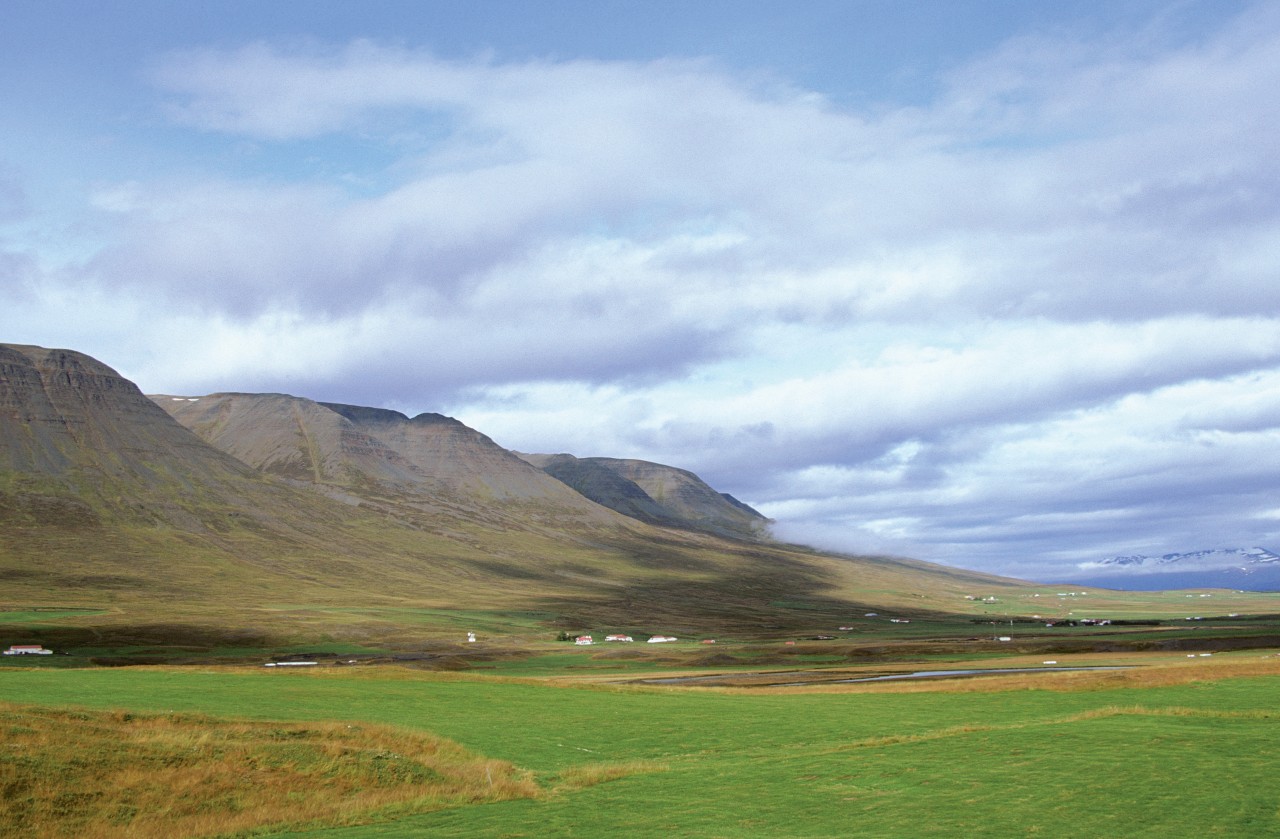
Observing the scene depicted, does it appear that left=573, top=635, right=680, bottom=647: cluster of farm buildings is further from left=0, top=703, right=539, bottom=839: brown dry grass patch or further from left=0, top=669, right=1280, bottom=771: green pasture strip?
left=0, top=703, right=539, bottom=839: brown dry grass patch

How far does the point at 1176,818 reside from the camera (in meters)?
23.2

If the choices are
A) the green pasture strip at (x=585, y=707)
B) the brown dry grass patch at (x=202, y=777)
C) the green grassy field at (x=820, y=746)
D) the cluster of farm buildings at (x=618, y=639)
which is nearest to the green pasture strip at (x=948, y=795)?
the green grassy field at (x=820, y=746)

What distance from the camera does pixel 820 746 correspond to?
4166 cm

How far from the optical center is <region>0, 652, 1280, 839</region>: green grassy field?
2538 cm

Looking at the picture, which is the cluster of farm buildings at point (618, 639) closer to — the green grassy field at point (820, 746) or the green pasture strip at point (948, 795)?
the green grassy field at point (820, 746)

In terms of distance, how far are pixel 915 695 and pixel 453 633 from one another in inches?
4812

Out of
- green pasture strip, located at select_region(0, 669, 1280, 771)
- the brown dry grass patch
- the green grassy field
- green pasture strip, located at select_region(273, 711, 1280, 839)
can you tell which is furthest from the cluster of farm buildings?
green pasture strip, located at select_region(273, 711, 1280, 839)

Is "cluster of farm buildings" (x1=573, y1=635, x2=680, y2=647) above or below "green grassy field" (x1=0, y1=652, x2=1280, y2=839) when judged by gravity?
below

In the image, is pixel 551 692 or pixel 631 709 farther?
pixel 551 692

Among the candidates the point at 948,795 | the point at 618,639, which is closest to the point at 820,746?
the point at 948,795

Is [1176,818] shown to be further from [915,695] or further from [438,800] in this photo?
[915,695]

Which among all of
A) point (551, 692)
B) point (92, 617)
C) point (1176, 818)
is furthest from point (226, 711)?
point (92, 617)

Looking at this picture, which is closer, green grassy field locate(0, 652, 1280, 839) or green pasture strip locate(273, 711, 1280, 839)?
green pasture strip locate(273, 711, 1280, 839)

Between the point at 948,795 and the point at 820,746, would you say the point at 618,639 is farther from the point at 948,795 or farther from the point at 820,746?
the point at 948,795
